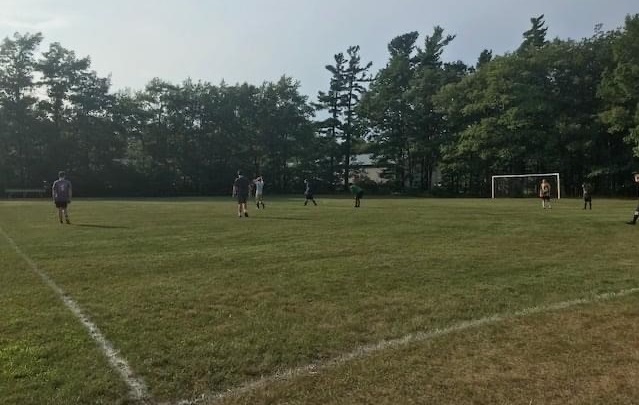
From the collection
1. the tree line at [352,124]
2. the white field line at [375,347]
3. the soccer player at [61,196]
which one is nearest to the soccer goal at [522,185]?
the tree line at [352,124]

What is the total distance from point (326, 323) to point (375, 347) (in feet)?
3.07

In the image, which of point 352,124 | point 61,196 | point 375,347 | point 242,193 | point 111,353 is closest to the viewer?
point 111,353

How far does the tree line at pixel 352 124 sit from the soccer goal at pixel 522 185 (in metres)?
3.94

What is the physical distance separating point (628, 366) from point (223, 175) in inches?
2514

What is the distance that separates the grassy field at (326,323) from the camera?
14.6ft

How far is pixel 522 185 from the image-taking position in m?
50.6

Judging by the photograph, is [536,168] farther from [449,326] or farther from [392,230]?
[449,326]

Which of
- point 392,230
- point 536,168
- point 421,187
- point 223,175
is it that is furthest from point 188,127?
point 392,230

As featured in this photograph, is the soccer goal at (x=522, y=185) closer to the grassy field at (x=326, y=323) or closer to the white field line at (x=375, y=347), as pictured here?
the grassy field at (x=326, y=323)

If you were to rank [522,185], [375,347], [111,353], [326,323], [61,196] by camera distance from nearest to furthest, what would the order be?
[111,353] → [375,347] → [326,323] → [61,196] → [522,185]

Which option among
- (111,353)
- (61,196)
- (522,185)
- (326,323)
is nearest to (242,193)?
(61,196)

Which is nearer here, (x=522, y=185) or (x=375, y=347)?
(x=375, y=347)

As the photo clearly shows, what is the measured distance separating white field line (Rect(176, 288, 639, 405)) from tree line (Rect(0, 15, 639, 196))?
4479 cm

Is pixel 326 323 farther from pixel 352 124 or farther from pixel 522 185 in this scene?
pixel 352 124
